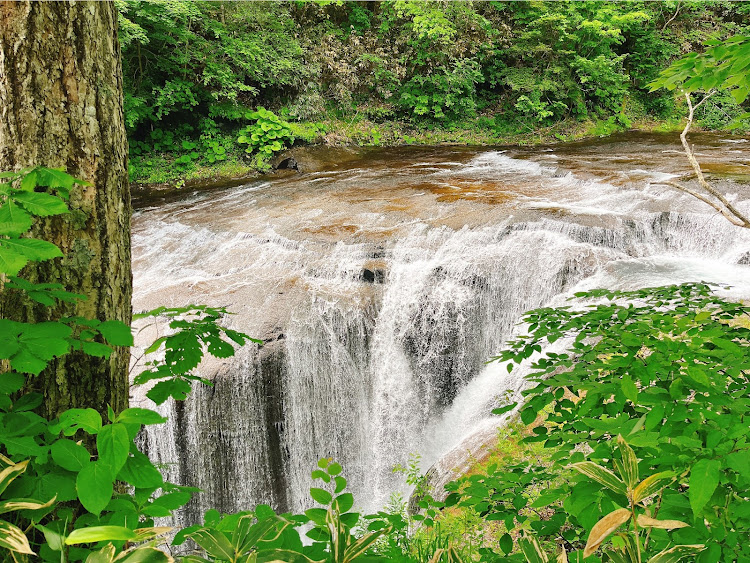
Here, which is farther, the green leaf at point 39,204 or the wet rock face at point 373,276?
the wet rock face at point 373,276

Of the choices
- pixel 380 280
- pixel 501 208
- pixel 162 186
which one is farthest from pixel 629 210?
pixel 162 186

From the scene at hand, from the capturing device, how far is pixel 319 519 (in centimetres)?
125

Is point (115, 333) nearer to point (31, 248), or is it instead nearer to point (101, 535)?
point (31, 248)

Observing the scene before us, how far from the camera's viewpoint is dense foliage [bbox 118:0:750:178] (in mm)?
12898

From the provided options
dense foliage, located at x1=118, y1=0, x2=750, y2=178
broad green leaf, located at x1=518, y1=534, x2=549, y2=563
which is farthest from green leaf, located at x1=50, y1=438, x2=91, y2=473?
dense foliage, located at x1=118, y1=0, x2=750, y2=178

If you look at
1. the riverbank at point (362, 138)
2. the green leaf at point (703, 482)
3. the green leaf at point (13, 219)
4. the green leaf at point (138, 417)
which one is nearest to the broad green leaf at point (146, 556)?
the green leaf at point (138, 417)

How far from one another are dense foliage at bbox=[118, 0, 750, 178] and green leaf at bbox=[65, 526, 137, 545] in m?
12.7

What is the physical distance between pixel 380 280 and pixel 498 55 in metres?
13.6

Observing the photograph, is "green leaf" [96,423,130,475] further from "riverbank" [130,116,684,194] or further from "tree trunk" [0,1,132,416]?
"riverbank" [130,116,684,194]

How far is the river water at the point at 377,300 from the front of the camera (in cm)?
582

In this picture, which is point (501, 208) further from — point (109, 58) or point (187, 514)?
point (109, 58)

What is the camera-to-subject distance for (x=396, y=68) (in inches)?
628

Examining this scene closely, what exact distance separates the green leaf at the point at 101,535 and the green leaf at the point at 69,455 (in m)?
0.32

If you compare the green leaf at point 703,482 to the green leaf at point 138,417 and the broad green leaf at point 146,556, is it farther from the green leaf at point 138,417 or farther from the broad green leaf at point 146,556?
the green leaf at point 138,417
